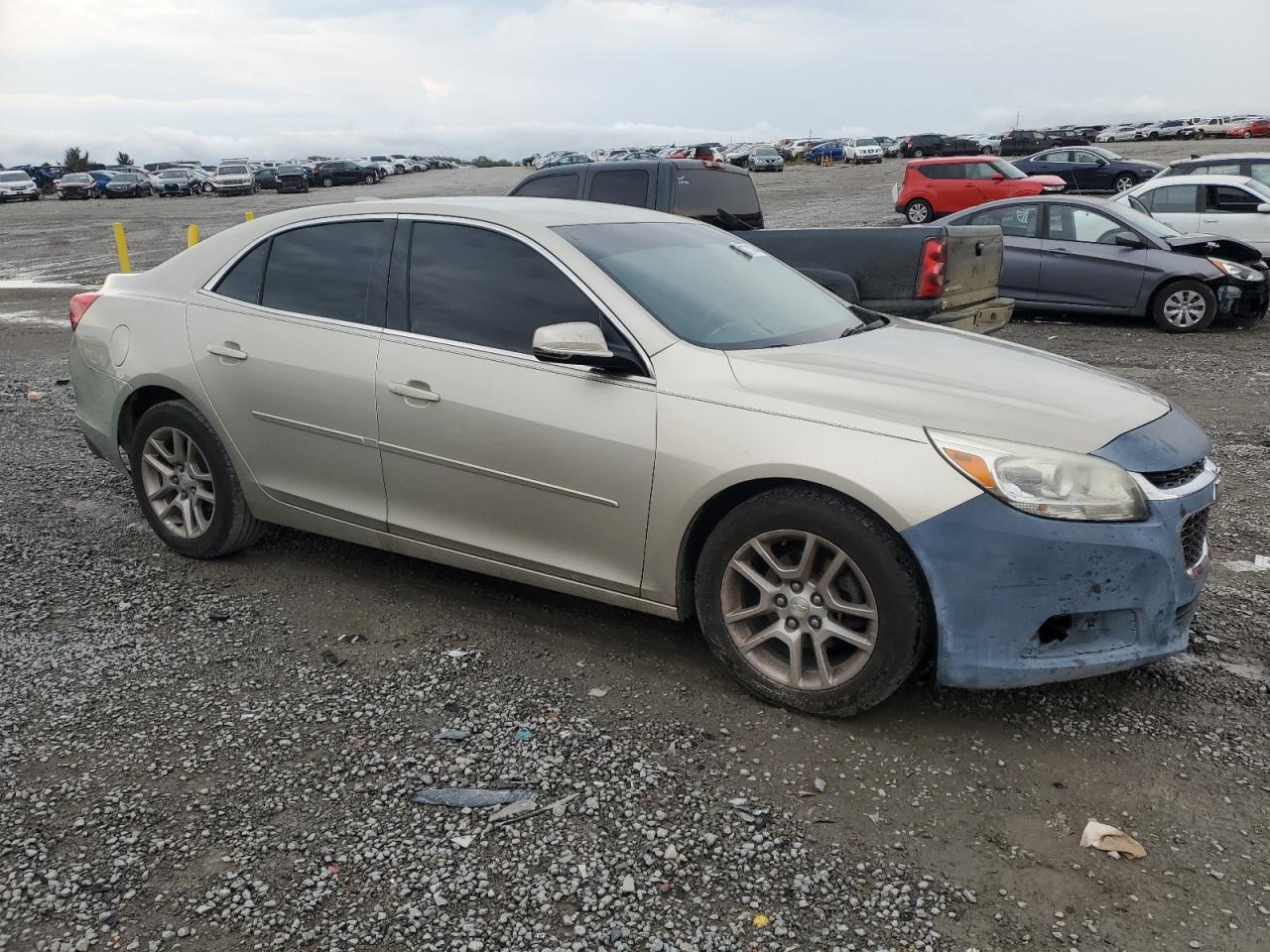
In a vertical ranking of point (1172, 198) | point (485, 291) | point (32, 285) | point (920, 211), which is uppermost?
point (1172, 198)

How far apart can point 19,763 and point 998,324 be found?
7.02 metres

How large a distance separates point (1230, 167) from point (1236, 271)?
19.4 ft

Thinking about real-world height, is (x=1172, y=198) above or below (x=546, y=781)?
Answer: above

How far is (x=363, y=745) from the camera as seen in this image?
3.42 metres

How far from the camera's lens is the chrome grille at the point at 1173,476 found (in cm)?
327

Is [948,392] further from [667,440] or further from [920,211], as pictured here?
[920,211]

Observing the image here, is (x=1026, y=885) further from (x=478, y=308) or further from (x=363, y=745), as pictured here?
A: (x=478, y=308)

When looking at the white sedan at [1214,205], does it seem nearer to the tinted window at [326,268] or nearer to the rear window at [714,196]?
the rear window at [714,196]

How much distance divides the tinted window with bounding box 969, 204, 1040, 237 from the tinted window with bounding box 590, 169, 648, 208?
484 centimetres

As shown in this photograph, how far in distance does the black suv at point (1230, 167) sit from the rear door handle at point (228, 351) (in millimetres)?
15499

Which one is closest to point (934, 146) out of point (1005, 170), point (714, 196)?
point (1005, 170)

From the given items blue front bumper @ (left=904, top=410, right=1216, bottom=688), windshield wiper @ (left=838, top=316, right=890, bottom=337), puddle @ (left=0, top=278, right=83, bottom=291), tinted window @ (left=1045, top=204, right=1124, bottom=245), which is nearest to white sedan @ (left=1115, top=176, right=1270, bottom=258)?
tinted window @ (left=1045, top=204, right=1124, bottom=245)

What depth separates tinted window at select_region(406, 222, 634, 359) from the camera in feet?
12.8

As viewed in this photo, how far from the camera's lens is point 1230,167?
53.1ft
